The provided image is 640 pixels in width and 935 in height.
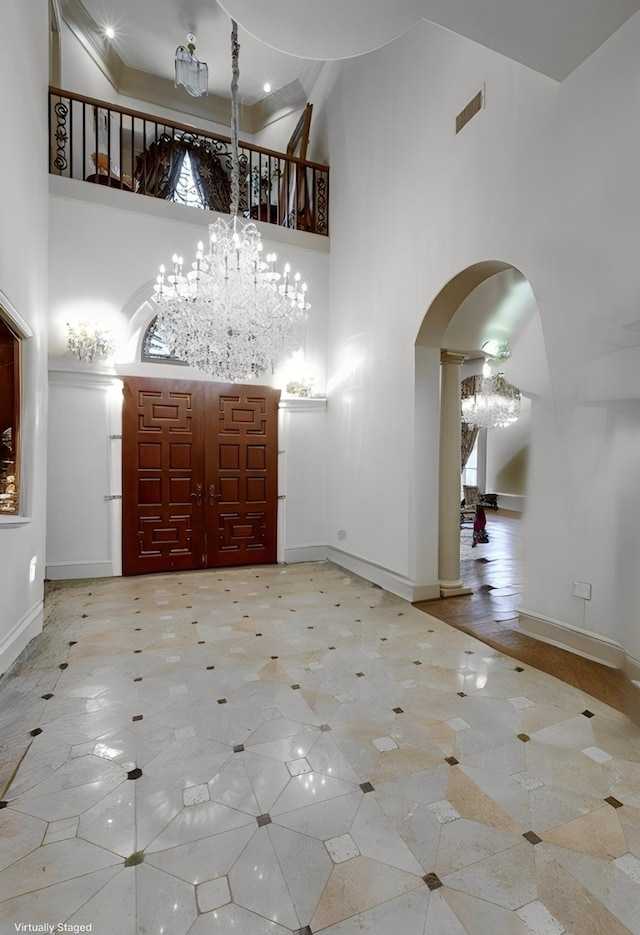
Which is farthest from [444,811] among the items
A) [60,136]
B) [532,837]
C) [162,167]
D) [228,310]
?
[162,167]

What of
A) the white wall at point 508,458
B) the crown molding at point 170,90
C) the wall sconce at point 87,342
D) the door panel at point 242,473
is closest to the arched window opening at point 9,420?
the wall sconce at point 87,342

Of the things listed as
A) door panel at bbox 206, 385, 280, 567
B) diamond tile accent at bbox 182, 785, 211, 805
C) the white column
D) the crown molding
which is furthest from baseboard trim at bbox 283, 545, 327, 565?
the crown molding

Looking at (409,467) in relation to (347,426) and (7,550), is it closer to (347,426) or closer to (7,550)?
(347,426)

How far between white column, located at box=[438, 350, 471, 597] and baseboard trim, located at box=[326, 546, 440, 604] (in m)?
0.22

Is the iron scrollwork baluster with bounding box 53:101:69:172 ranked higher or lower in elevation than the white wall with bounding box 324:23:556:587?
higher

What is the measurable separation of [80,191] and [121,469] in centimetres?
355

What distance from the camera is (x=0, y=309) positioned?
3117mm

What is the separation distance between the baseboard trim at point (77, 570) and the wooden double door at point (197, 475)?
27cm

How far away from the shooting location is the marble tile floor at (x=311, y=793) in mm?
1597

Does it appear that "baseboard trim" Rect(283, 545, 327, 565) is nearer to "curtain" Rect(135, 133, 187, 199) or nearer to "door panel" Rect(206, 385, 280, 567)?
"door panel" Rect(206, 385, 280, 567)

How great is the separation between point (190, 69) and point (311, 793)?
9603 millimetres

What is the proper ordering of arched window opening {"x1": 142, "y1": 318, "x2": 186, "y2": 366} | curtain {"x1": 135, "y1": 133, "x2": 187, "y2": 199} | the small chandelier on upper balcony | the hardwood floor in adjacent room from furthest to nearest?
the small chandelier on upper balcony < curtain {"x1": 135, "y1": 133, "x2": 187, "y2": 199} < arched window opening {"x1": 142, "y1": 318, "x2": 186, "y2": 366} < the hardwood floor in adjacent room

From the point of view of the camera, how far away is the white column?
208 inches

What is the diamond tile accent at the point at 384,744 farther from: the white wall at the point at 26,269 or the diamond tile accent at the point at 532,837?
the white wall at the point at 26,269
